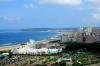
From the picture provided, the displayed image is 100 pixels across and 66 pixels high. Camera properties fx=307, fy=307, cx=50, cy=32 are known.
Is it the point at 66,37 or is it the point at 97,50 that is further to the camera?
the point at 66,37

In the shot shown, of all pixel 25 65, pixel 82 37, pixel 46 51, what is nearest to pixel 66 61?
pixel 25 65

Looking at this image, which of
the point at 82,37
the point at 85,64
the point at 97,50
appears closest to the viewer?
the point at 85,64

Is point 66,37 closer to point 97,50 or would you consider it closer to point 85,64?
point 97,50

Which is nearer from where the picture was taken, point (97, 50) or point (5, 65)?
point (5, 65)

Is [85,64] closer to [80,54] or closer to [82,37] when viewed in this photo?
[80,54]

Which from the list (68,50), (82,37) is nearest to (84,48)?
(68,50)

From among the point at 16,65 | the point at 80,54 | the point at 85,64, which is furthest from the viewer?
the point at 80,54

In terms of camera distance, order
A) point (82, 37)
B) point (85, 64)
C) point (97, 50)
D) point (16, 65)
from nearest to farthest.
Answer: point (85, 64), point (16, 65), point (97, 50), point (82, 37)

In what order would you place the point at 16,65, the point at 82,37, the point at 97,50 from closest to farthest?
the point at 16,65
the point at 97,50
the point at 82,37

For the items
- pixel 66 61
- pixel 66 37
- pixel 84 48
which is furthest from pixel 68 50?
pixel 66 37
